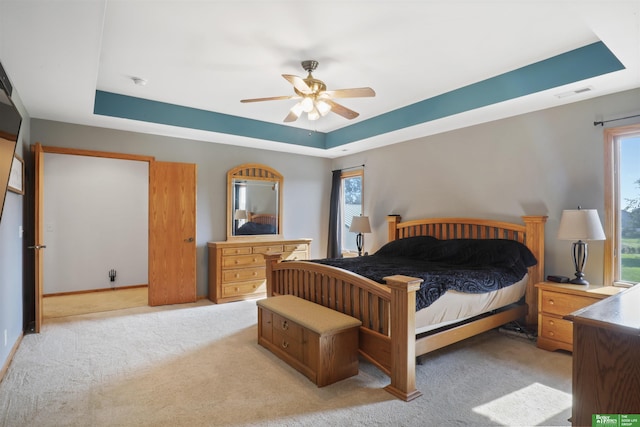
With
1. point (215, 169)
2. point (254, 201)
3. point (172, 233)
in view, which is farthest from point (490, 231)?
point (172, 233)

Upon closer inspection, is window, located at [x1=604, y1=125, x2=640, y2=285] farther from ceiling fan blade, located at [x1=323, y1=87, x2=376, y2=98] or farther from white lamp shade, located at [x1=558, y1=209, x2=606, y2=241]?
ceiling fan blade, located at [x1=323, y1=87, x2=376, y2=98]

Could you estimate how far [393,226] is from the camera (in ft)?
17.0

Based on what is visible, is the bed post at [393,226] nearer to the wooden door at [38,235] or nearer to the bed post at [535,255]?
the bed post at [535,255]

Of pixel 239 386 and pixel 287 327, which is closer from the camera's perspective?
pixel 239 386

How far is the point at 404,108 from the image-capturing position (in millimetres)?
4461

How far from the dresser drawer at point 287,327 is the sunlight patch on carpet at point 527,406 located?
1317mm

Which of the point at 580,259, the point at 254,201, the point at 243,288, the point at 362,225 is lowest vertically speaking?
the point at 243,288

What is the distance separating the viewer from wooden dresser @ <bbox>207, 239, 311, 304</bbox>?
488 centimetres

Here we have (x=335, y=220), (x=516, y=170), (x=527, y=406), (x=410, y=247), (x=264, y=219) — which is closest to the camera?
(x=527, y=406)

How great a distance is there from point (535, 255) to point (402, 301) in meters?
2.15

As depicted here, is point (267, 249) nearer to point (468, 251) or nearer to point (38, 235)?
point (38, 235)

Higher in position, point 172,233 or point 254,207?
point 254,207

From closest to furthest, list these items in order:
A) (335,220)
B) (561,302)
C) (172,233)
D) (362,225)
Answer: (561,302) → (172,233) → (362,225) → (335,220)

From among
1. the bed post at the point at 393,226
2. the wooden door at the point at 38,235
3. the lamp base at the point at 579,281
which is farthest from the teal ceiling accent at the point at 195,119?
the lamp base at the point at 579,281
